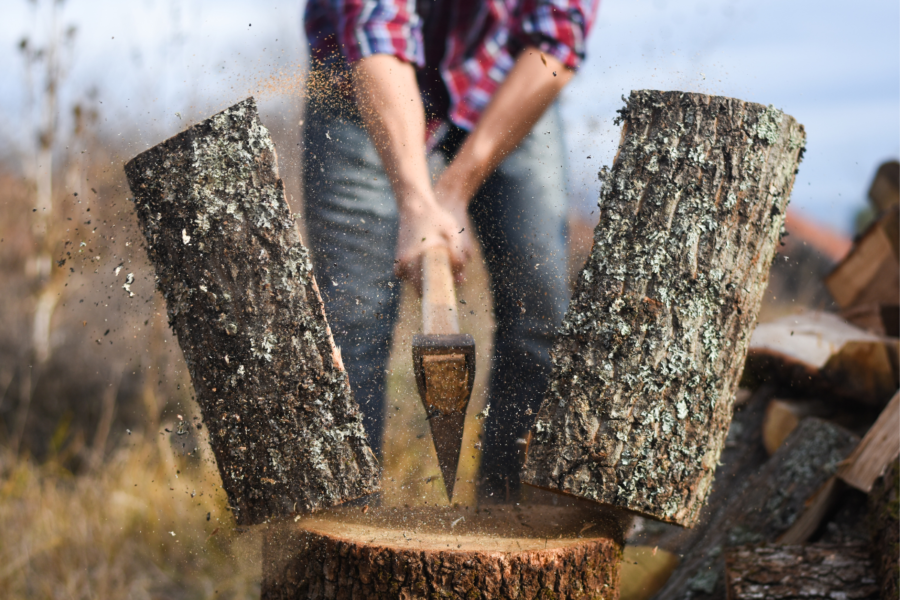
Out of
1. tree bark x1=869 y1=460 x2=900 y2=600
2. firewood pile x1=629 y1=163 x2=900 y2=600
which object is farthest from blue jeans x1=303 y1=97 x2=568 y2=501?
tree bark x1=869 y1=460 x2=900 y2=600

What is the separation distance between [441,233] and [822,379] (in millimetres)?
1315

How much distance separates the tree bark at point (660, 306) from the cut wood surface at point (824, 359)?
2.33 feet

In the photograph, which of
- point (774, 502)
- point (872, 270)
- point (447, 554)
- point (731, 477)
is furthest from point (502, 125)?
point (872, 270)

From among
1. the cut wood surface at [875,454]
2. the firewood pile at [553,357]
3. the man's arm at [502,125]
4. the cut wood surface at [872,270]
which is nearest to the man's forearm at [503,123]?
the man's arm at [502,125]

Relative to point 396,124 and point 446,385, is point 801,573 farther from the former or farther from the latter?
A: point 396,124

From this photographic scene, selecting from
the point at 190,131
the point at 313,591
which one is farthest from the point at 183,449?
the point at 190,131

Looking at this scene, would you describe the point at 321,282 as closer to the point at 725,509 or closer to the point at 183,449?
the point at 183,449

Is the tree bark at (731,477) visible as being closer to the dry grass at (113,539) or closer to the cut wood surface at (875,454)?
the cut wood surface at (875,454)

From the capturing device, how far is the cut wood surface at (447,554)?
2.74 ft

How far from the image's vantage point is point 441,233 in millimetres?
917

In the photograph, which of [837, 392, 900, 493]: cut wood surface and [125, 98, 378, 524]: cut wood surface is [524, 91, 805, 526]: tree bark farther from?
[837, 392, 900, 493]: cut wood surface

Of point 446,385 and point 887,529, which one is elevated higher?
point 446,385

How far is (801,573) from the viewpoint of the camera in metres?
1.09

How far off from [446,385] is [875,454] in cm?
101
